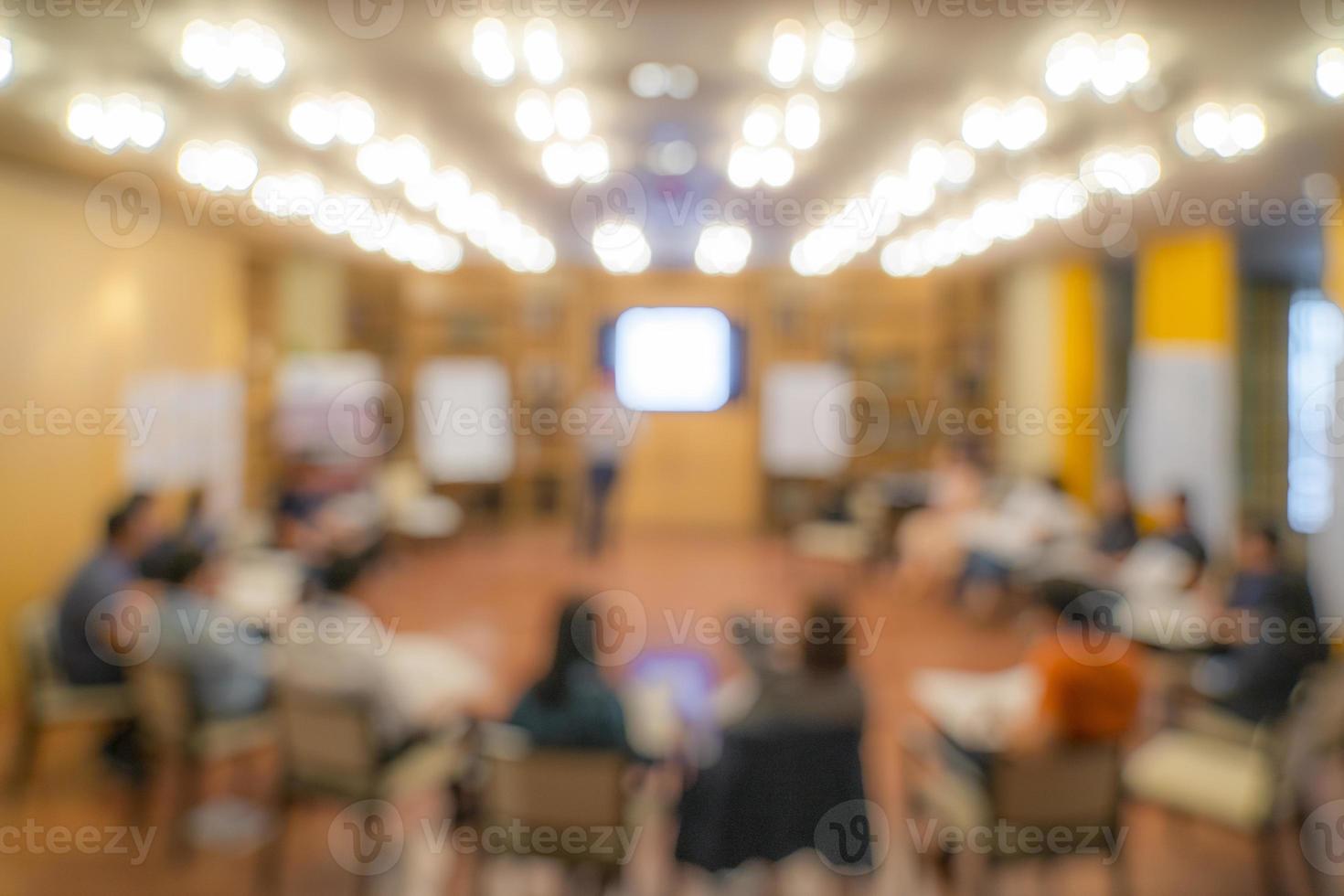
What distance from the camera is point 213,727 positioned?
381cm

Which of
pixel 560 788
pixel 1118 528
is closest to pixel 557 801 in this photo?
pixel 560 788

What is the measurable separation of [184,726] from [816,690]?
2499 mm

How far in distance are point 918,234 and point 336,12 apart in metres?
5.83

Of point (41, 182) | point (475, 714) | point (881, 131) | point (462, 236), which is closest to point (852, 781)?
point (475, 714)

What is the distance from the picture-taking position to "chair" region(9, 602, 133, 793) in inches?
161

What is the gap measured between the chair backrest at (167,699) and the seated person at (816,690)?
2.19 metres

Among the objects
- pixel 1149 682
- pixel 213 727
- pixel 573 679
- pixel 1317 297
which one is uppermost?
pixel 1317 297

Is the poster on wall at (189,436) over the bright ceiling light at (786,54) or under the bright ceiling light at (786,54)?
under

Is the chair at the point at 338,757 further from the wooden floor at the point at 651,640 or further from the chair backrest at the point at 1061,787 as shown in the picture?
the chair backrest at the point at 1061,787

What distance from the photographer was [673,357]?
11.4 m

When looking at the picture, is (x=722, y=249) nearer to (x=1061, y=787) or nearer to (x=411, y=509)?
(x=411, y=509)

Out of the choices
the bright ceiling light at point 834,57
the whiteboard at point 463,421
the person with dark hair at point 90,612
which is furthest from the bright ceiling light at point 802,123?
the whiteboard at point 463,421

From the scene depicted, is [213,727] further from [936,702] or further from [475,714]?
[936,702]

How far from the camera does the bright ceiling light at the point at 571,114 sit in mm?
4586
